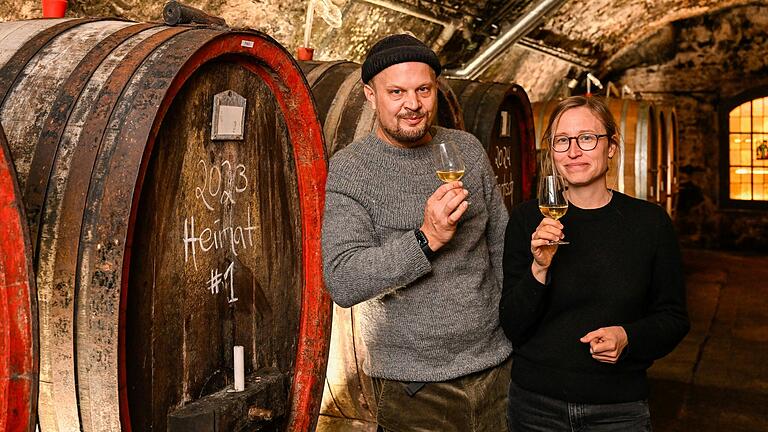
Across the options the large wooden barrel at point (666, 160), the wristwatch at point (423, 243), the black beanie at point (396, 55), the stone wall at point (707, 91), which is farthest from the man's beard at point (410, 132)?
the stone wall at point (707, 91)

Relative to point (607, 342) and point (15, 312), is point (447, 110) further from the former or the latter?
point (15, 312)

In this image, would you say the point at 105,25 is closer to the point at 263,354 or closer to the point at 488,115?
the point at 263,354

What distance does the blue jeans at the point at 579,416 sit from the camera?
1.89 m

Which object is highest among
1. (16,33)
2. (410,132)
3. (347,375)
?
(16,33)

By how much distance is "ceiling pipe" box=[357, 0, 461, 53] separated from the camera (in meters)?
5.41

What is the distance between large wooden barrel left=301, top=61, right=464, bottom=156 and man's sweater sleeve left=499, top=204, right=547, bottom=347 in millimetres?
889

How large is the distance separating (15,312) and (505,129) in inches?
128

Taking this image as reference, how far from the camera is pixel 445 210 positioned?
1740 millimetres

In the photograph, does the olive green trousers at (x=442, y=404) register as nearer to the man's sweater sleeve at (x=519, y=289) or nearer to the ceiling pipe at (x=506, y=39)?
the man's sweater sleeve at (x=519, y=289)

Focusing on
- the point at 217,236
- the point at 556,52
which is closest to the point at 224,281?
the point at 217,236

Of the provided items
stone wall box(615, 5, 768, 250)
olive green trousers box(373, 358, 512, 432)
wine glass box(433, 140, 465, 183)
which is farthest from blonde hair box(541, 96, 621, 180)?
stone wall box(615, 5, 768, 250)

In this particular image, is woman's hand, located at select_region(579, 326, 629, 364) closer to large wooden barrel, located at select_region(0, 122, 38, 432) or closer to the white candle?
the white candle

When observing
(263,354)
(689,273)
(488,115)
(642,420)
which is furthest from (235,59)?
(689,273)

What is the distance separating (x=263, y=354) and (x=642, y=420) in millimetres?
998
